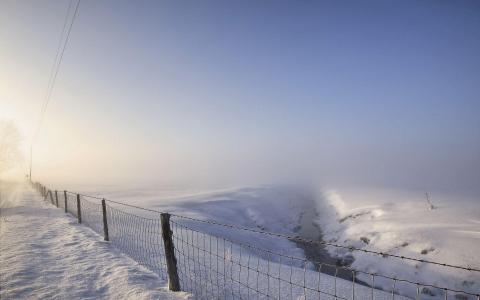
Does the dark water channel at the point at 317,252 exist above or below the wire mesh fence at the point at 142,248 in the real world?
below

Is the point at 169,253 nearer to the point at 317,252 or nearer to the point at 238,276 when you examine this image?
the point at 238,276

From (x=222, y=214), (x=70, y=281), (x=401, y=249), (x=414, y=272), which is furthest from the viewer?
(x=222, y=214)

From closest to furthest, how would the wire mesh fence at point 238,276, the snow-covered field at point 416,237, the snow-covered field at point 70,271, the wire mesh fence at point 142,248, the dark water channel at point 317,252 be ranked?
the snow-covered field at point 70,271, the wire mesh fence at point 238,276, the wire mesh fence at point 142,248, the snow-covered field at point 416,237, the dark water channel at point 317,252

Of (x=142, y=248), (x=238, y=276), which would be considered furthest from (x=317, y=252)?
(x=142, y=248)

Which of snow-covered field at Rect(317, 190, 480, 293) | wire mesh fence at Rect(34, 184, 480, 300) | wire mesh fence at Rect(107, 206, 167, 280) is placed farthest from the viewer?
snow-covered field at Rect(317, 190, 480, 293)

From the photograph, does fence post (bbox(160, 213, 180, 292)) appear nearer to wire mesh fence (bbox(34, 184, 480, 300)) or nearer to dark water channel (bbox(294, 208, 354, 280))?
wire mesh fence (bbox(34, 184, 480, 300))

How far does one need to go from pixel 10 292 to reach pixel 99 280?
1.61 meters

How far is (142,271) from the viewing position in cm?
725

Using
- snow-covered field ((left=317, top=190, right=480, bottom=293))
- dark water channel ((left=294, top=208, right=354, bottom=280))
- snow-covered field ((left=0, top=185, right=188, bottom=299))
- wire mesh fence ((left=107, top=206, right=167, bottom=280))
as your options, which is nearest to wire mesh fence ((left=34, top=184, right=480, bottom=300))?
wire mesh fence ((left=107, top=206, right=167, bottom=280))

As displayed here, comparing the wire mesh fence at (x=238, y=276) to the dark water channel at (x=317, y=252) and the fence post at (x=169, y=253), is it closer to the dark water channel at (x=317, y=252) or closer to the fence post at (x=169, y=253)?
the fence post at (x=169, y=253)

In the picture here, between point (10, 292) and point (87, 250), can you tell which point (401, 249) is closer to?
point (87, 250)

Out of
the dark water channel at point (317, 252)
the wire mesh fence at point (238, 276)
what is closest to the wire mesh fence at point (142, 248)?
the wire mesh fence at point (238, 276)

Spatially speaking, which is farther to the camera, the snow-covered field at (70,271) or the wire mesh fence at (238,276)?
the wire mesh fence at (238,276)

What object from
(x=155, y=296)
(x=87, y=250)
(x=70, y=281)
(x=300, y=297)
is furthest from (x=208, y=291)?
(x=87, y=250)
